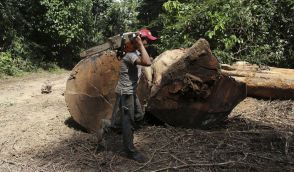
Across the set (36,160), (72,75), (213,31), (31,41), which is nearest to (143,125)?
(72,75)

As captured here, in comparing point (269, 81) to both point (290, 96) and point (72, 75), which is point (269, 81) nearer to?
point (290, 96)

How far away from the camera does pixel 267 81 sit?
738 centimetres

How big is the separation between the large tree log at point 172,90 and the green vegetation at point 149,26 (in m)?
3.16

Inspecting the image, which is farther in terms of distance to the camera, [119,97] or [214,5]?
[214,5]

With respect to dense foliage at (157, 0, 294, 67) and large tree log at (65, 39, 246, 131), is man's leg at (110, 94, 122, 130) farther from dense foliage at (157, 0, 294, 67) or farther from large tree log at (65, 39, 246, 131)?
dense foliage at (157, 0, 294, 67)

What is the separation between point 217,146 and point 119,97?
143cm

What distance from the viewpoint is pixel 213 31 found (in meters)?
9.22

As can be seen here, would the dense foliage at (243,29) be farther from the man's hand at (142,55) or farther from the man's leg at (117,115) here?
the man's hand at (142,55)

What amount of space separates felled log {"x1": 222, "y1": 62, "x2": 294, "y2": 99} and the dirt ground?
0.24 m

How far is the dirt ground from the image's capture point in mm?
4645

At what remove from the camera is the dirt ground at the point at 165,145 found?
464cm

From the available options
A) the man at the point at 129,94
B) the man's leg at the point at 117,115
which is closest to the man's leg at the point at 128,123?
the man at the point at 129,94

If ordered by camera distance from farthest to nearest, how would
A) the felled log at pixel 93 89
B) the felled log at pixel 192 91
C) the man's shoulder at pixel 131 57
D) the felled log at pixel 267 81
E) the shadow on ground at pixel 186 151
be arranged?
the felled log at pixel 267 81 → the felled log at pixel 93 89 → the felled log at pixel 192 91 → the man's shoulder at pixel 131 57 → the shadow on ground at pixel 186 151

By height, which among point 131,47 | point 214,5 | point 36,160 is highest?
point 214,5
